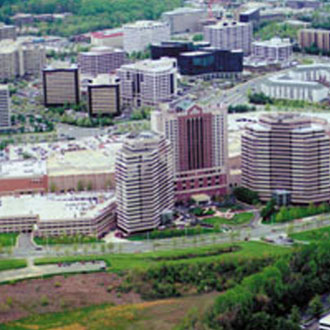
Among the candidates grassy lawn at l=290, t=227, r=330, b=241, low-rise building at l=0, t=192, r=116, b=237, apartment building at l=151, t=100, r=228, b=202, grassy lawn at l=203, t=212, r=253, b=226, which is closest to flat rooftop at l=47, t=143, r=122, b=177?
low-rise building at l=0, t=192, r=116, b=237

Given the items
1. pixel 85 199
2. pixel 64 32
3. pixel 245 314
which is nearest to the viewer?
pixel 245 314

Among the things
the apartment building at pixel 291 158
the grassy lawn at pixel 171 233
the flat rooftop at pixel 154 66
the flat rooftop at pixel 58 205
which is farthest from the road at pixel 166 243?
the flat rooftop at pixel 154 66

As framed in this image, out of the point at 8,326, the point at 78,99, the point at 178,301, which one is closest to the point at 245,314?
the point at 178,301

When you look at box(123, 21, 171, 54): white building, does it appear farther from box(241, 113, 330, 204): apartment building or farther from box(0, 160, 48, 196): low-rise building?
box(241, 113, 330, 204): apartment building

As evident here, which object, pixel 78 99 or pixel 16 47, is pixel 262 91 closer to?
pixel 78 99

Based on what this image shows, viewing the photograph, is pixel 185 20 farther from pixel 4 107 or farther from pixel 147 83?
pixel 4 107

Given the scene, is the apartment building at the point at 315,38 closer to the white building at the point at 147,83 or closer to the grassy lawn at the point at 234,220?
the white building at the point at 147,83
